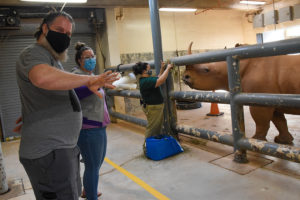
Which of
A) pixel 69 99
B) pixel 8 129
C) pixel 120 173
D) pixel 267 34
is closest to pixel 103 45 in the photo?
pixel 8 129

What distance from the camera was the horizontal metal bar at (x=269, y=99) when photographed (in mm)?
2747

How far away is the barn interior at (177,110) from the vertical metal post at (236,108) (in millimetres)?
182

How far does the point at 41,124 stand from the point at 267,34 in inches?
441

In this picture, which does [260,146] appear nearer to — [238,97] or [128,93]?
[238,97]

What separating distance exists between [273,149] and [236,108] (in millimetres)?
674

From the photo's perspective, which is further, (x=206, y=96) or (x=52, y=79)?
(x=206, y=96)

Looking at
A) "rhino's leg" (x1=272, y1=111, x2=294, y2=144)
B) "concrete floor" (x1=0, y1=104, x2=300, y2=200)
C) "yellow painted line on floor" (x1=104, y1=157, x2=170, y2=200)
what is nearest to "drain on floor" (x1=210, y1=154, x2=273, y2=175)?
"concrete floor" (x1=0, y1=104, x2=300, y2=200)

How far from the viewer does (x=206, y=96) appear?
377 cm

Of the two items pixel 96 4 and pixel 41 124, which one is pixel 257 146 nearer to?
pixel 41 124

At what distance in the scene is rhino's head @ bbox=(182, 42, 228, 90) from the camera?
4023 mm

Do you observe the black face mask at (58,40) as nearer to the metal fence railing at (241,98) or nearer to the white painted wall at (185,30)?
the metal fence railing at (241,98)

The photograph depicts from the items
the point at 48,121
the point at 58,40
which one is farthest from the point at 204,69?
the point at 48,121

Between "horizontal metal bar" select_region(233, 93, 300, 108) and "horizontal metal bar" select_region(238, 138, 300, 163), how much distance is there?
0.48 meters

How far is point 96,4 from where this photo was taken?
22.5 feet
